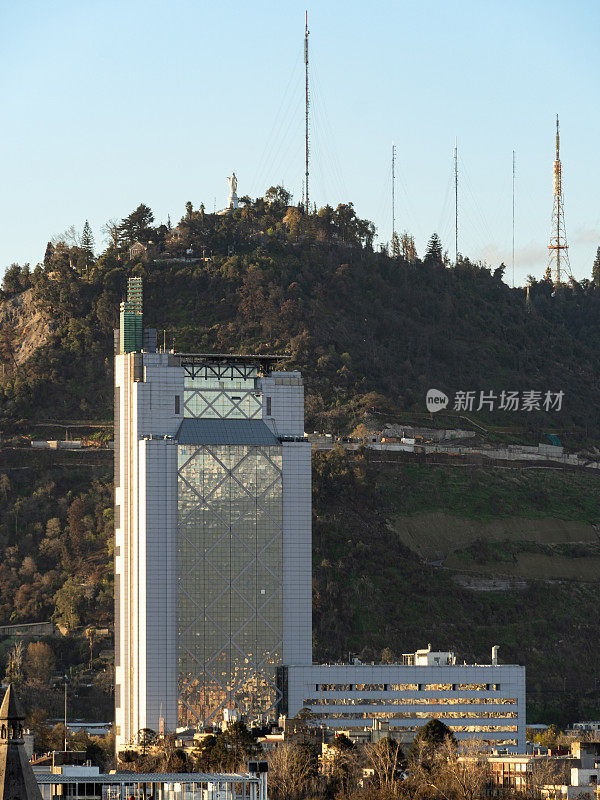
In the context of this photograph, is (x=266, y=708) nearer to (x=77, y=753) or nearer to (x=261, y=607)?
(x=261, y=607)

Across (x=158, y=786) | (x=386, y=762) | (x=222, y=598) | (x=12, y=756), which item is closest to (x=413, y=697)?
(x=222, y=598)

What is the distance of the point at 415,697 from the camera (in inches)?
7589

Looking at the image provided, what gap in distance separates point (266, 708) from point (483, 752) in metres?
23.8

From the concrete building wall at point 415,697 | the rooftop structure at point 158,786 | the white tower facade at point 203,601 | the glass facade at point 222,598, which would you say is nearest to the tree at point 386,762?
the rooftop structure at point 158,786

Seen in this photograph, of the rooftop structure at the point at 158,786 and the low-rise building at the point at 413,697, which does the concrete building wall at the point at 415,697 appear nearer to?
the low-rise building at the point at 413,697

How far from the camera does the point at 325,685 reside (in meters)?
194

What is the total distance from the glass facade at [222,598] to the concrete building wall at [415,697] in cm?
389

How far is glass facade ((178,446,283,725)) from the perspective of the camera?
7657 inches

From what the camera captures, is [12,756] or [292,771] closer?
[12,756]

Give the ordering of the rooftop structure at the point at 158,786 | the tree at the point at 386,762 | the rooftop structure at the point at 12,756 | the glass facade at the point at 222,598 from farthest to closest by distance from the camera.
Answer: the glass facade at the point at 222,598, the tree at the point at 386,762, the rooftop structure at the point at 158,786, the rooftop structure at the point at 12,756

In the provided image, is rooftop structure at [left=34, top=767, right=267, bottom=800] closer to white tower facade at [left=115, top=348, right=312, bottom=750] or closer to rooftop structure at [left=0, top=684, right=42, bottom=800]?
rooftop structure at [left=0, top=684, right=42, bottom=800]

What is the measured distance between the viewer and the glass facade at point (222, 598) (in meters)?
194

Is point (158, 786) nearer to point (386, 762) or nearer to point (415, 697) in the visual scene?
point (386, 762)

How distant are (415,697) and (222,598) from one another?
18.7 meters
